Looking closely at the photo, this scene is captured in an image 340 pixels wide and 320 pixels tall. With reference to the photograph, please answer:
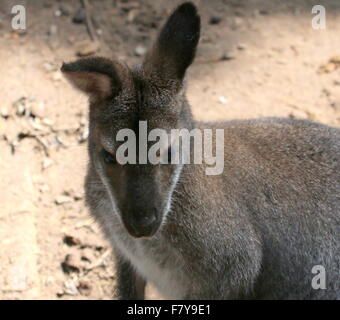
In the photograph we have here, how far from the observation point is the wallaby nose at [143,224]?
2.45m

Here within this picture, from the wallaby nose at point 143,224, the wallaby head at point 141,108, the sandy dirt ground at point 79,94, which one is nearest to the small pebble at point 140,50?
the sandy dirt ground at point 79,94

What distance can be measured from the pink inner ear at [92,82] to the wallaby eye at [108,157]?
0.24 m

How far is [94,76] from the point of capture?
2539mm

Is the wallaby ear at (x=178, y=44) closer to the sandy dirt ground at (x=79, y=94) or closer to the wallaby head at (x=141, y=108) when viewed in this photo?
the wallaby head at (x=141, y=108)

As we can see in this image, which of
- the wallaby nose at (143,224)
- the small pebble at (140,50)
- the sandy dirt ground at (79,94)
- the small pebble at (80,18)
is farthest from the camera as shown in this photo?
the small pebble at (80,18)

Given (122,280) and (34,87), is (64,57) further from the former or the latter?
(122,280)

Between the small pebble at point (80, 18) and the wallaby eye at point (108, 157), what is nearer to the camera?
the wallaby eye at point (108, 157)

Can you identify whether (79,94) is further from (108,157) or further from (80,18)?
(80,18)

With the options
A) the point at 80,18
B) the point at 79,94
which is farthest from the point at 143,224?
the point at 80,18

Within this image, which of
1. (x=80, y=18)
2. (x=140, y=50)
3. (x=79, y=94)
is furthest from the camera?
(x=80, y=18)

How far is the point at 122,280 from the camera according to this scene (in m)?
3.50

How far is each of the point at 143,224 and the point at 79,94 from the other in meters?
1.44
